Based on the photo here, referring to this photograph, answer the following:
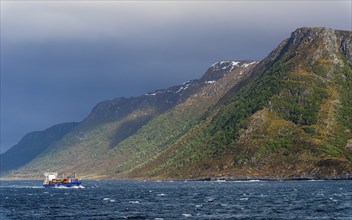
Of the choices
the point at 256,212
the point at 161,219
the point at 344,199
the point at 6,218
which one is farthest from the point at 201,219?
the point at 344,199

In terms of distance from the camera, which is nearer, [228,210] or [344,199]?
[228,210]

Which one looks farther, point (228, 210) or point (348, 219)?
point (228, 210)

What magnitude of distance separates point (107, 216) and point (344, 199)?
243 feet

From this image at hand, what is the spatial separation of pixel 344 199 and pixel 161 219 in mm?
70663

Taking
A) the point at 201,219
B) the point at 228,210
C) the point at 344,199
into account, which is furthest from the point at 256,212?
the point at 344,199

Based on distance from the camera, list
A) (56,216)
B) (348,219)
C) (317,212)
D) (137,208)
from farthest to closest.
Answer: (137,208)
(56,216)
(317,212)
(348,219)

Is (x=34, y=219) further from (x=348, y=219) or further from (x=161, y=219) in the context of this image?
(x=348, y=219)

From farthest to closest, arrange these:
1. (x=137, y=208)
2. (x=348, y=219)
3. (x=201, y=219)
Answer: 1. (x=137, y=208)
2. (x=201, y=219)
3. (x=348, y=219)

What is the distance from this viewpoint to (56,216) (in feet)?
500

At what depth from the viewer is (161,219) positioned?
13462 centimetres

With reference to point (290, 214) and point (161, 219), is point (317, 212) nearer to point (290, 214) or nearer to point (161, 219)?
point (290, 214)

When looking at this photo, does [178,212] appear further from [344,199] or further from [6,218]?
[344,199]

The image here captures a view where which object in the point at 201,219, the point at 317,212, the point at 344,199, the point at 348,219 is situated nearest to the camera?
the point at 348,219

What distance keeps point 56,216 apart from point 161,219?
103 ft
